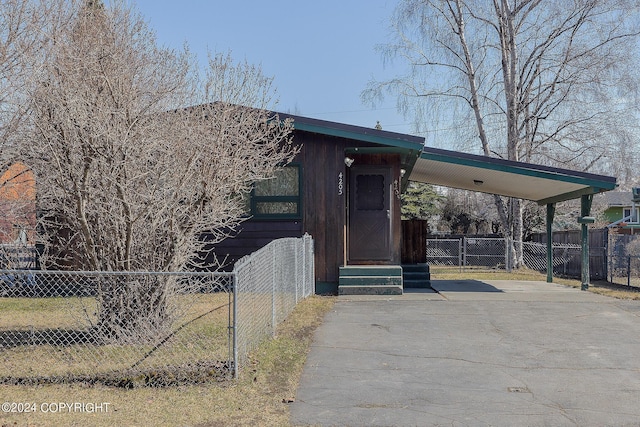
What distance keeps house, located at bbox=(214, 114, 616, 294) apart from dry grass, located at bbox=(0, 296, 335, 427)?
5.90 meters

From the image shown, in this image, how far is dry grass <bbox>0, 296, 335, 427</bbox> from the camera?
4250 millimetres

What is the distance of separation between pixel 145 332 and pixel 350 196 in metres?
7.02

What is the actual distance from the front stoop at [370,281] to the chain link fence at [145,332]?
3703mm

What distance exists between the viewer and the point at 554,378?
5.43m

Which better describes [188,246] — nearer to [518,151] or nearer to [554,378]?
[554,378]

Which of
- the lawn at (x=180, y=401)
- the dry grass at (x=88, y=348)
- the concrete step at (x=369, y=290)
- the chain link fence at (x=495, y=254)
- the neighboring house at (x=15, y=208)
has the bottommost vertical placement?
the lawn at (x=180, y=401)

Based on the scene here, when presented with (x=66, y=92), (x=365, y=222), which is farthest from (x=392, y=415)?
(x=365, y=222)

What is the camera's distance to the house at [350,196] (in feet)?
37.1

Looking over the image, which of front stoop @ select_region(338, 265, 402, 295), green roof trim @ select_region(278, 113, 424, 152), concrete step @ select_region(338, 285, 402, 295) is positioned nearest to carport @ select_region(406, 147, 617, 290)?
green roof trim @ select_region(278, 113, 424, 152)

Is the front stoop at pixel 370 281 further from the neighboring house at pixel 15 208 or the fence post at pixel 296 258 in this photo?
the neighboring house at pixel 15 208

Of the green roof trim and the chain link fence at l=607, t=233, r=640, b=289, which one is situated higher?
the green roof trim

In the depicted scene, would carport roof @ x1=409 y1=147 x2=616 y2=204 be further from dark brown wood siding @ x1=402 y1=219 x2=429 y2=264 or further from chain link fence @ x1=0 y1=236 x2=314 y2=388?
chain link fence @ x1=0 y1=236 x2=314 y2=388

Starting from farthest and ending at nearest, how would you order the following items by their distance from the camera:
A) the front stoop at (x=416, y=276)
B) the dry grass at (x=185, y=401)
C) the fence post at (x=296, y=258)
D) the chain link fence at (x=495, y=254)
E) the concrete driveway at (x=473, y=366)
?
the chain link fence at (x=495, y=254) < the front stoop at (x=416, y=276) < the fence post at (x=296, y=258) < the concrete driveway at (x=473, y=366) < the dry grass at (x=185, y=401)

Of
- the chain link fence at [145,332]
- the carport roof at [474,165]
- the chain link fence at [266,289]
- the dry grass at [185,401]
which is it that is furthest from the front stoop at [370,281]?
the dry grass at [185,401]
